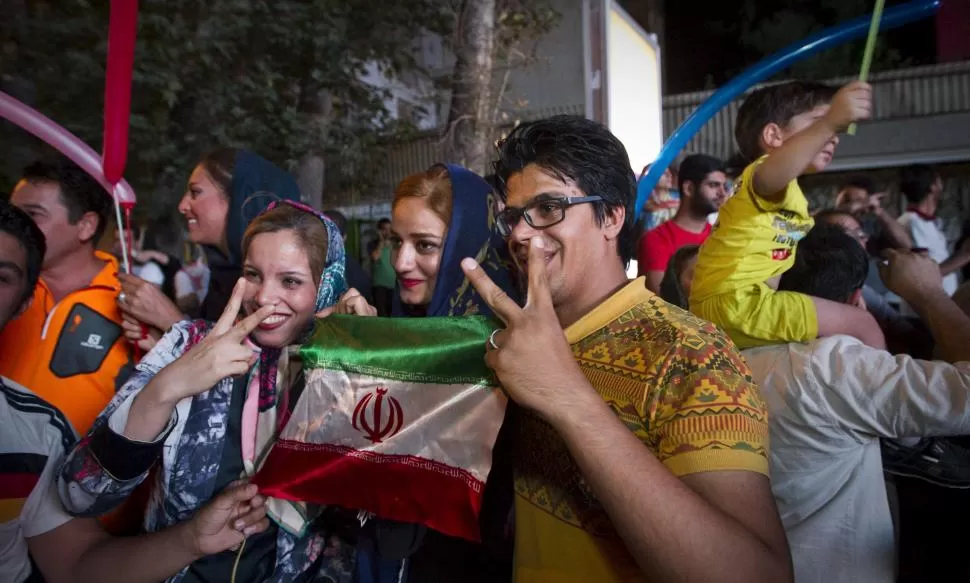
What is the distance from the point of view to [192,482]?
209cm

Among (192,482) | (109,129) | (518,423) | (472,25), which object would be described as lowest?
(192,482)

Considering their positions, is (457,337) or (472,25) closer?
(457,337)

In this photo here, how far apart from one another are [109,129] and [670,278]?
2.81 meters

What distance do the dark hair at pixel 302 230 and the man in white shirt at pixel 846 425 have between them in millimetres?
1572

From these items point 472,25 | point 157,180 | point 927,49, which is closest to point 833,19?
point 927,49

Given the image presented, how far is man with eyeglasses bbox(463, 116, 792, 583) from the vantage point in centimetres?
134

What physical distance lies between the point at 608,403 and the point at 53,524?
1663mm

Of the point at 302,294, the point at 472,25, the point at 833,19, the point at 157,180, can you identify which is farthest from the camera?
the point at 833,19

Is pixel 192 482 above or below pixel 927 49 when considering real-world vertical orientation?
below

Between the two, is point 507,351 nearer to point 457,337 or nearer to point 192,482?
point 457,337

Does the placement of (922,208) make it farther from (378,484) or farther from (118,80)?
(118,80)

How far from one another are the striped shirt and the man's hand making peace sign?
1485mm

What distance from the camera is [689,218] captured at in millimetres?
4980

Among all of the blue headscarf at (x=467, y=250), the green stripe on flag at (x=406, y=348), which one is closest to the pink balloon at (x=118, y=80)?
the blue headscarf at (x=467, y=250)
